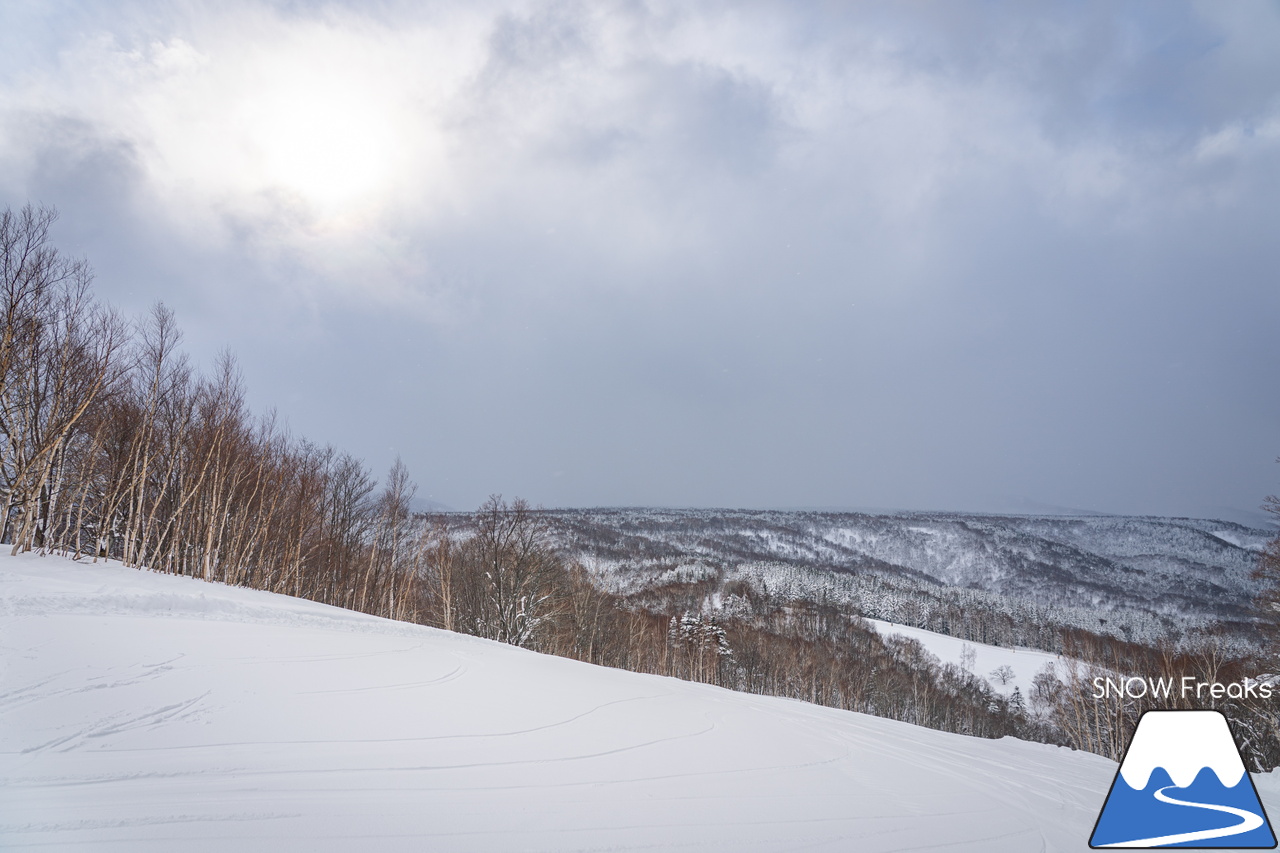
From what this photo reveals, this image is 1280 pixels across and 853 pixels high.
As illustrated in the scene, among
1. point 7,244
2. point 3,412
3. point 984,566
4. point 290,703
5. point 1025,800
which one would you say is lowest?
point 984,566

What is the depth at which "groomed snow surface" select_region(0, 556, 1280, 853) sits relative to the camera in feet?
10.0

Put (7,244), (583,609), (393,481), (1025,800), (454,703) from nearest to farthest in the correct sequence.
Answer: (1025,800)
(454,703)
(7,244)
(393,481)
(583,609)

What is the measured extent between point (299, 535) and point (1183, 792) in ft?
91.7

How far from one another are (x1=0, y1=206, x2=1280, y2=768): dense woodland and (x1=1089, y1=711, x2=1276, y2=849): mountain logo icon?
734 inches

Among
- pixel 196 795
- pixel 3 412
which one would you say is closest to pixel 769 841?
pixel 196 795

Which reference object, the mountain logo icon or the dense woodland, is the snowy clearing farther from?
the mountain logo icon

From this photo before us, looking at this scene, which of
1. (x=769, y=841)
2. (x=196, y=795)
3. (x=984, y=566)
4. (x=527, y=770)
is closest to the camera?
(x=196, y=795)

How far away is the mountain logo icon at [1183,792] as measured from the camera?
3.87m

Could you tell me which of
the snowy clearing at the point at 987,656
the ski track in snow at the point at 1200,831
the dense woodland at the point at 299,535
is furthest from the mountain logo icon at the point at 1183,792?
the snowy clearing at the point at 987,656

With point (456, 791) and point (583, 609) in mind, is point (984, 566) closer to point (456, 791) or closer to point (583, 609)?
point (583, 609)

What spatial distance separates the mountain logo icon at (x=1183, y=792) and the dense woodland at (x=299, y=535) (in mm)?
18639

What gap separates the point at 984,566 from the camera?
19188cm

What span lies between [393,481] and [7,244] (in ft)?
70.1

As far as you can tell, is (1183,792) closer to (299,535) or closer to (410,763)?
(410,763)
